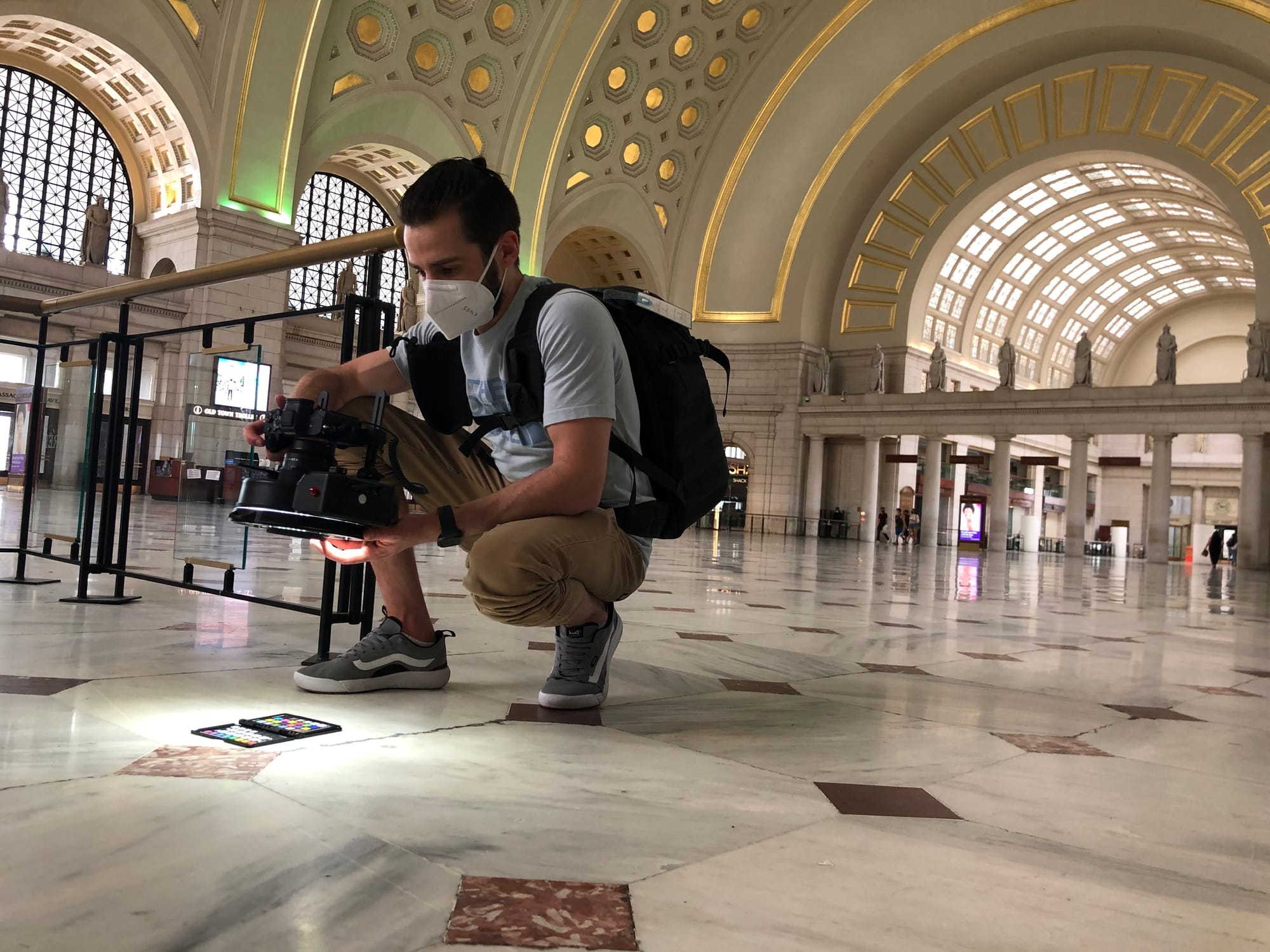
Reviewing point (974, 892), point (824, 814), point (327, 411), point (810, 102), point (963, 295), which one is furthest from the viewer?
point (963, 295)

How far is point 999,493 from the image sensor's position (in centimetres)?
3244

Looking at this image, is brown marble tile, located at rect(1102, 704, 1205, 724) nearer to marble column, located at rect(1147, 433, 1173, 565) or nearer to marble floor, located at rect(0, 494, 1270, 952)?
marble floor, located at rect(0, 494, 1270, 952)

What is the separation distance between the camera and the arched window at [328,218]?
30484mm

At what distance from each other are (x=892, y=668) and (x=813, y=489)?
32146mm

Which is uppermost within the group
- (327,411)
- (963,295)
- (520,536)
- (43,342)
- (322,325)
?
(963,295)

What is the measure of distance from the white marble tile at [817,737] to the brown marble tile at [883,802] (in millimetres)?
59

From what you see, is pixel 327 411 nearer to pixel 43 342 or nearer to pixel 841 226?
pixel 43 342

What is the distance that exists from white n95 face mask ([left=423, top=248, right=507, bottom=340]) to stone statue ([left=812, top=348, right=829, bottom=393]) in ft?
112

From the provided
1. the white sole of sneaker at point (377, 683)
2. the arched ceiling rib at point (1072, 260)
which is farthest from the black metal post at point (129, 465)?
the arched ceiling rib at point (1072, 260)

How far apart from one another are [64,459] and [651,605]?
3382 mm

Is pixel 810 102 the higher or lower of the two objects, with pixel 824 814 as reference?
higher

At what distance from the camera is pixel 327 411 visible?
237cm

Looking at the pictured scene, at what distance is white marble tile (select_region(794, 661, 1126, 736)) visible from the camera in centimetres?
297

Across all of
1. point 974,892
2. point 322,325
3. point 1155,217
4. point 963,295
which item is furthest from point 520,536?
point 1155,217
